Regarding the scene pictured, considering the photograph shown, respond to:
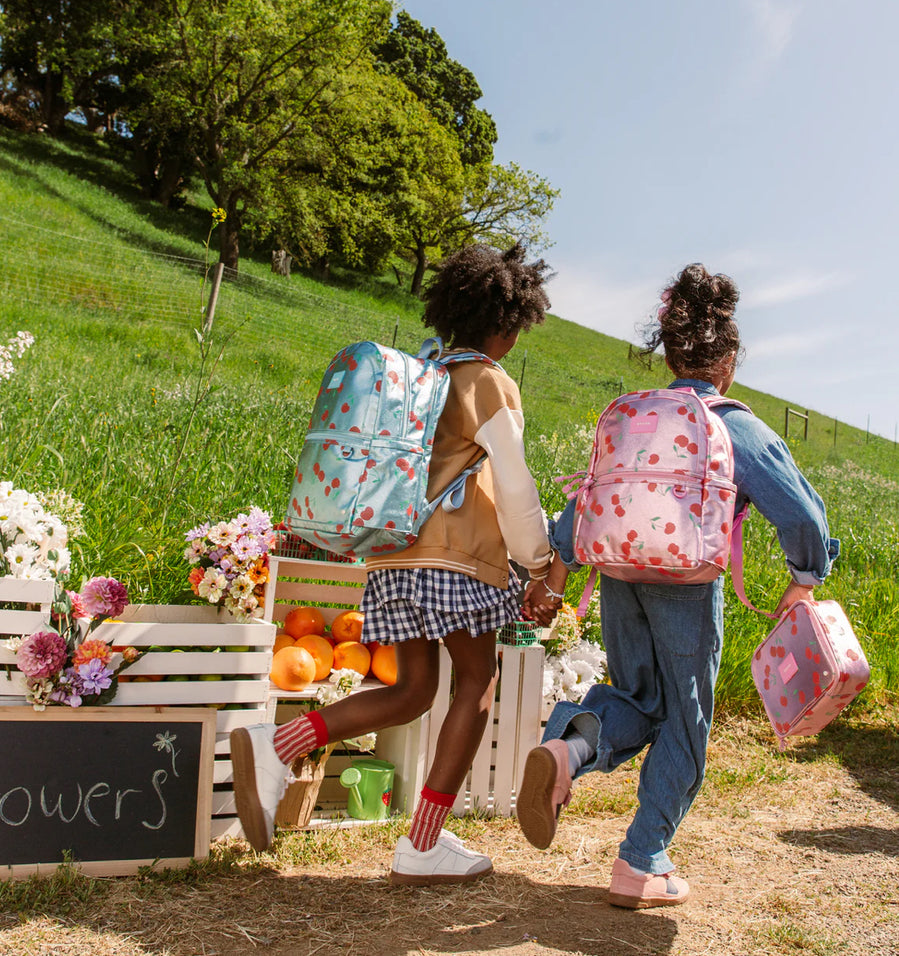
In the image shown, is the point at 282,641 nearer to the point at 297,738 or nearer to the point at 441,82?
the point at 297,738

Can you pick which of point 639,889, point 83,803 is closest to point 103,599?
point 83,803

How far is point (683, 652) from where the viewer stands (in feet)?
7.92

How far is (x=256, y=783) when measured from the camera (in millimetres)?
2393

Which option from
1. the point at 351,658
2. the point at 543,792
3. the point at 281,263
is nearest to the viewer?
the point at 543,792

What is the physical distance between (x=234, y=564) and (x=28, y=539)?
70cm

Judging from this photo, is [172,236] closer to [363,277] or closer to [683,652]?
[363,277]

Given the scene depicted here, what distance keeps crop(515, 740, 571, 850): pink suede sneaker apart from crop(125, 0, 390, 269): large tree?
70.8ft

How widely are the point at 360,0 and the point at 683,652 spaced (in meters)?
24.0

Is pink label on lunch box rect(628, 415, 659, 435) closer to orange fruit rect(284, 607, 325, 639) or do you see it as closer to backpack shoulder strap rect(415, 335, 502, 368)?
backpack shoulder strap rect(415, 335, 502, 368)

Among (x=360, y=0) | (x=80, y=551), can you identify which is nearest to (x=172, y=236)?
(x=360, y=0)

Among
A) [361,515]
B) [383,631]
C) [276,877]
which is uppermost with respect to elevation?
[361,515]

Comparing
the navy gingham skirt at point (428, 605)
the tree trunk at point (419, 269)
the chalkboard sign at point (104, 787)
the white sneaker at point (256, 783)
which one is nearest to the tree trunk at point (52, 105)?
the tree trunk at point (419, 269)

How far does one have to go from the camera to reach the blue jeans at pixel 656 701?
242cm

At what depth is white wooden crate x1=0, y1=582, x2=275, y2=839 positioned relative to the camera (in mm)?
2734
